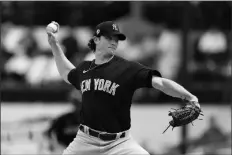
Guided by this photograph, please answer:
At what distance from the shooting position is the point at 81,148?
559cm

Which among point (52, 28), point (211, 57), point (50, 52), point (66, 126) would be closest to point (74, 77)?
point (52, 28)

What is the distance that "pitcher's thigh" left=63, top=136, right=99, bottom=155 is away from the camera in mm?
5543

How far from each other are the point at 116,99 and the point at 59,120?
302 cm

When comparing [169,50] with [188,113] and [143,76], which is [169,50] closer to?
[143,76]

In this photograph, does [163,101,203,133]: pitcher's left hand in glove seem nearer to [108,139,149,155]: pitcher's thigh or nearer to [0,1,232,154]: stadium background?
[108,139,149,155]: pitcher's thigh

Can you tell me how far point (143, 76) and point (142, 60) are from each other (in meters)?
5.74

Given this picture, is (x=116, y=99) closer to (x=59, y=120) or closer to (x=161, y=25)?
(x=59, y=120)

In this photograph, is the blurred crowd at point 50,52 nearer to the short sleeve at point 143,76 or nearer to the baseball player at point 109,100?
the baseball player at point 109,100

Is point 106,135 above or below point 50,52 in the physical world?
above

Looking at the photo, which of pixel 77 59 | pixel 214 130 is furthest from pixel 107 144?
pixel 77 59

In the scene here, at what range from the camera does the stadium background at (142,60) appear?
9469 millimetres

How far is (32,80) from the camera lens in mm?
10914

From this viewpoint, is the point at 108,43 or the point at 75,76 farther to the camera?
the point at 75,76

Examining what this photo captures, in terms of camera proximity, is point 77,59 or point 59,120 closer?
point 59,120
